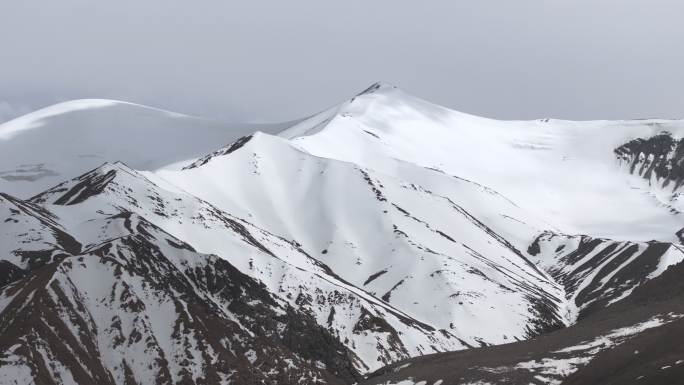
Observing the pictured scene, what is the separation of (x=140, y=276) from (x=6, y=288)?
2717 cm

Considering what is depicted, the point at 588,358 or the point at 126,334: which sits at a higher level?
the point at 588,358

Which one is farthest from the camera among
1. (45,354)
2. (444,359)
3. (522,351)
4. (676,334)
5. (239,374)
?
(239,374)

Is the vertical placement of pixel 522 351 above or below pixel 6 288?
above

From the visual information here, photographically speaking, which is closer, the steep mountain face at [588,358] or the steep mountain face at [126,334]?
the steep mountain face at [588,358]

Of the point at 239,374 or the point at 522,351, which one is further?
the point at 239,374

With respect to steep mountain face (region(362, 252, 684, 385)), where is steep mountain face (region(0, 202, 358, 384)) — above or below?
below

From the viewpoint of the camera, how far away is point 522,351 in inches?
5551

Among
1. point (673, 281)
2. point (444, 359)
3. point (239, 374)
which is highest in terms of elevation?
point (673, 281)

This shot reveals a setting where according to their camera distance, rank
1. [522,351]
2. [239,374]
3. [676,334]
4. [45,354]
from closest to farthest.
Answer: [676,334] → [522,351] → [45,354] → [239,374]

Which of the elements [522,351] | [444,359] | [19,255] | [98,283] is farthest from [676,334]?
[19,255]

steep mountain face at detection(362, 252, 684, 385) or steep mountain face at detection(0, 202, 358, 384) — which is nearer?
steep mountain face at detection(362, 252, 684, 385)

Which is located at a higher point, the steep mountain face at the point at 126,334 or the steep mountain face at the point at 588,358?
the steep mountain face at the point at 588,358

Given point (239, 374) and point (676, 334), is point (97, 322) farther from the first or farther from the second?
point (676, 334)

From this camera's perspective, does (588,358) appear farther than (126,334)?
No
